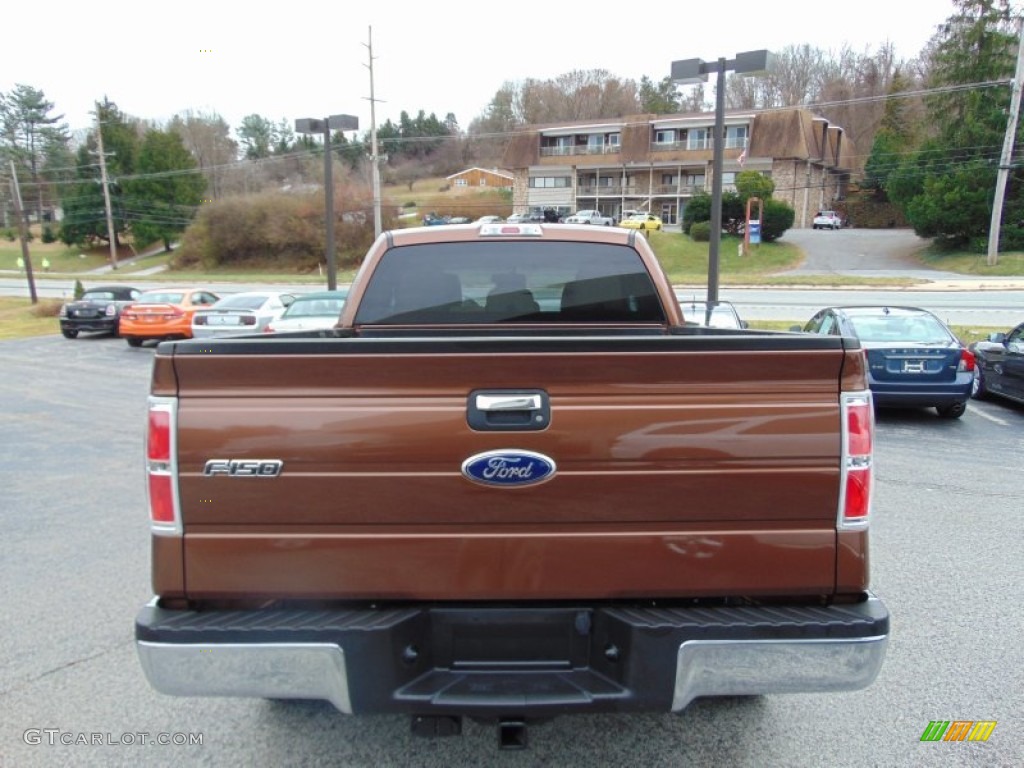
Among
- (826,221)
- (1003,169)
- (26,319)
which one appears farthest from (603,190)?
(26,319)

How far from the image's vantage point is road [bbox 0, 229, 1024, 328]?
22.1 m

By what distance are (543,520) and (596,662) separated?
1.62ft

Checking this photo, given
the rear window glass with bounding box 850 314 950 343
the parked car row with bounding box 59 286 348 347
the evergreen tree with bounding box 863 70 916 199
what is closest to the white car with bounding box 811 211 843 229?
the evergreen tree with bounding box 863 70 916 199

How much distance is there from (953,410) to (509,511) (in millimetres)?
9697

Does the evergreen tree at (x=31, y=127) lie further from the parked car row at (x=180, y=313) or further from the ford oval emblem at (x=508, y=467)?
the ford oval emblem at (x=508, y=467)

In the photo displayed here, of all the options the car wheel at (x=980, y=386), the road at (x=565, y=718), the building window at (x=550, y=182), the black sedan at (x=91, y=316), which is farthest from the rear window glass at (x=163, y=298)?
the building window at (x=550, y=182)

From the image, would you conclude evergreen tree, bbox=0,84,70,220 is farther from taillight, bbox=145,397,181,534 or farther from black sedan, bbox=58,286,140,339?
taillight, bbox=145,397,181,534

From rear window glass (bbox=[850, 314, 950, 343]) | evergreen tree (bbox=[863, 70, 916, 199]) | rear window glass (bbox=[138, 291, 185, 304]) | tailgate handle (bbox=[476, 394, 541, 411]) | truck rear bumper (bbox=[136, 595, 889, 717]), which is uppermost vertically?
evergreen tree (bbox=[863, 70, 916, 199])

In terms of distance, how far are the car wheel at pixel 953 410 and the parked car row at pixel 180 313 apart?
9.87 m

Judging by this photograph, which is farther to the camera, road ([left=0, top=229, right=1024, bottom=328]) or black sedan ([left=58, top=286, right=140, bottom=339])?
road ([left=0, top=229, right=1024, bottom=328])

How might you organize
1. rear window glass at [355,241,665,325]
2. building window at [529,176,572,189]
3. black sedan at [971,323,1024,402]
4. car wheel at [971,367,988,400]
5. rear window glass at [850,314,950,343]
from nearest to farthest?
rear window glass at [355,241,665,325], rear window glass at [850,314,950,343], black sedan at [971,323,1024,402], car wheel at [971,367,988,400], building window at [529,176,572,189]

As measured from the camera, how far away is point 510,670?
2.35 meters

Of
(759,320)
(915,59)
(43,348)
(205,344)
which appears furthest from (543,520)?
(915,59)

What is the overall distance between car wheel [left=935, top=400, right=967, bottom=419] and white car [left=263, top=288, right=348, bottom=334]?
9292 millimetres
